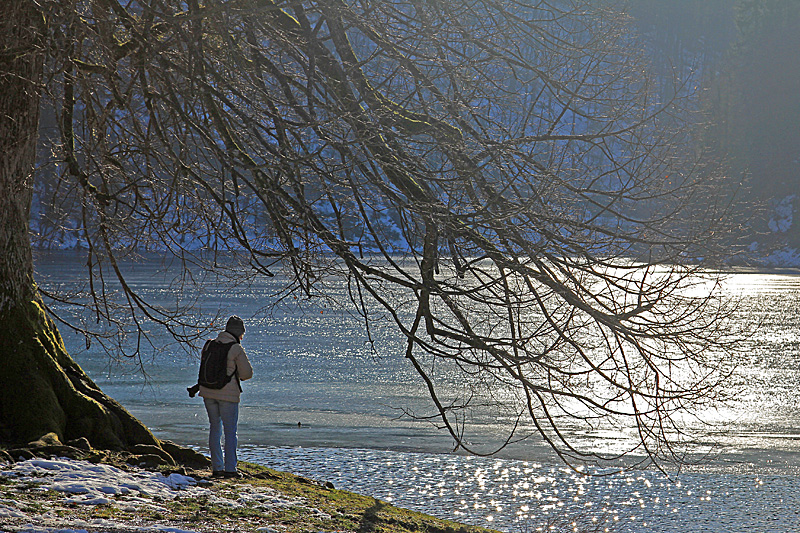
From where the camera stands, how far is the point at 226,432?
314 inches

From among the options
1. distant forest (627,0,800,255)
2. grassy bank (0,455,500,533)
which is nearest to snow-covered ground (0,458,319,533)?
grassy bank (0,455,500,533)

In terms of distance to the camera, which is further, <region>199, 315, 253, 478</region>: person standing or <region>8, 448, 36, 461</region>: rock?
<region>199, 315, 253, 478</region>: person standing

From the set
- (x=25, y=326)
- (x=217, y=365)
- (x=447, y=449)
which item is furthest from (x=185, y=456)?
(x=447, y=449)

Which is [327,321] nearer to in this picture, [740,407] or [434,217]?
[740,407]

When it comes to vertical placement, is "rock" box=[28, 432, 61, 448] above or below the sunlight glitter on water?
above

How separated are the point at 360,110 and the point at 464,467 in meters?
6.22

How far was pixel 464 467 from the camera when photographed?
10.9 m

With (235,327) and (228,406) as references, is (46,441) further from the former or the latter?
(235,327)

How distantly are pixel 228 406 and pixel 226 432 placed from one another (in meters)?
0.25

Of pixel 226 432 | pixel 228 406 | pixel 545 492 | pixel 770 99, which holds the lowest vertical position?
pixel 545 492

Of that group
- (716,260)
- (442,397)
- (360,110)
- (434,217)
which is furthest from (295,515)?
(442,397)

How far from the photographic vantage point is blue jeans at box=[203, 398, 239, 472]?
7.89 m

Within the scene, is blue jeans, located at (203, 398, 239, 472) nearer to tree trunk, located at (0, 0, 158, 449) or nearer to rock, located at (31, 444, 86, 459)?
tree trunk, located at (0, 0, 158, 449)

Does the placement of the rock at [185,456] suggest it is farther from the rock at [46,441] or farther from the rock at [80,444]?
the rock at [46,441]
